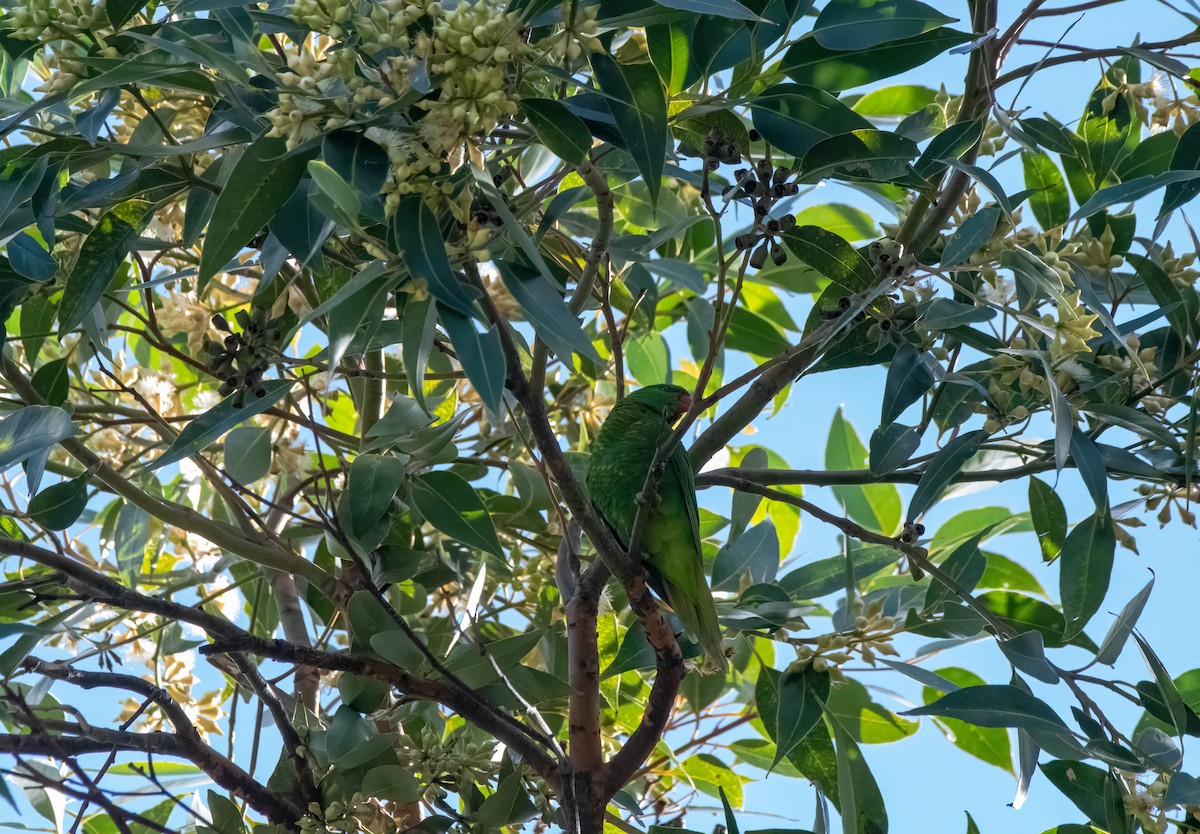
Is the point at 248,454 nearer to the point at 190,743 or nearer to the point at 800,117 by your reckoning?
the point at 190,743

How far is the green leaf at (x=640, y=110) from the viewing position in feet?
4.19

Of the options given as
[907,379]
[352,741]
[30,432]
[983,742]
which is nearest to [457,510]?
[352,741]

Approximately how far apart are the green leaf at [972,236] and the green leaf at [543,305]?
540 millimetres

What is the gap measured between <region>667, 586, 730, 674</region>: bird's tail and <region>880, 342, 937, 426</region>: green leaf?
528 millimetres

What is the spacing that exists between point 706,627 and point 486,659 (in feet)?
1.34

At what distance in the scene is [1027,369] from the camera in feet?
5.03

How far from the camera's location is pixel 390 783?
5.89ft

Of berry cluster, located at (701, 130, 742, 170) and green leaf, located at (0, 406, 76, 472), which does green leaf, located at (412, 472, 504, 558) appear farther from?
berry cluster, located at (701, 130, 742, 170)

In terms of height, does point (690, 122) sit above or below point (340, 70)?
above

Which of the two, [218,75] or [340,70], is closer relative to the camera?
[340,70]

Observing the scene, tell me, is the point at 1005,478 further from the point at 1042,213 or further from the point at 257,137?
the point at 257,137

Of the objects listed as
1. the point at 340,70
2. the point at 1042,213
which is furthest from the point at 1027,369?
the point at 340,70

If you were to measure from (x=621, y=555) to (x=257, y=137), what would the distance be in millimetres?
766

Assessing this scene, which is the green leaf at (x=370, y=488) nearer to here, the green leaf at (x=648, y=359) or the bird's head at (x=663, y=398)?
the bird's head at (x=663, y=398)
